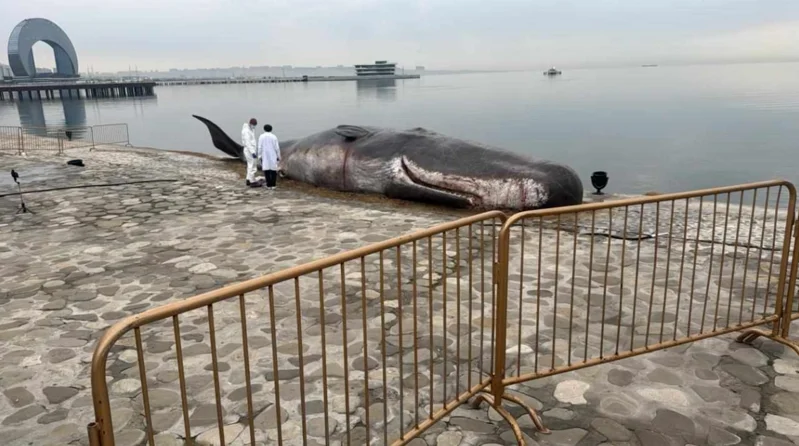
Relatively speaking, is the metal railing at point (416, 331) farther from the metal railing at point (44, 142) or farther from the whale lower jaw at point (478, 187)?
the metal railing at point (44, 142)

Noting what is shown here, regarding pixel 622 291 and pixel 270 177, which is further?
pixel 270 177

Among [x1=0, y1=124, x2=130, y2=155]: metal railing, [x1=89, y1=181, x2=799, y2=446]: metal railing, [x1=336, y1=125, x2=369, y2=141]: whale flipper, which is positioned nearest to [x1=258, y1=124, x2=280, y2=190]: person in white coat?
[x1=336, y1=125, x2=369, y2=141]: whale flipper

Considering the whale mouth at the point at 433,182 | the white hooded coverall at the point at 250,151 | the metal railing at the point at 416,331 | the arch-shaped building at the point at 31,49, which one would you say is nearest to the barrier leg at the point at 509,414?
the metal railing at the point at 416,331

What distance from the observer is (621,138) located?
34844 mm

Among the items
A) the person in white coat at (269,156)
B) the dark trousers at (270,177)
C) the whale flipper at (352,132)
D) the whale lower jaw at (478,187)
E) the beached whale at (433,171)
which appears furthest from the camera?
the dark trousers at (270,177)

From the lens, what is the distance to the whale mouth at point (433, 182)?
11469mm

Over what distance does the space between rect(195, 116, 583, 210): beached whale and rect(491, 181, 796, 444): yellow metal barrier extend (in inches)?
47.0

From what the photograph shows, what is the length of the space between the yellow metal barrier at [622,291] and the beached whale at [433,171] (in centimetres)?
119

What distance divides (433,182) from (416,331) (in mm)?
7789

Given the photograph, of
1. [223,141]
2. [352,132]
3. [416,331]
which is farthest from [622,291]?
[223,141]

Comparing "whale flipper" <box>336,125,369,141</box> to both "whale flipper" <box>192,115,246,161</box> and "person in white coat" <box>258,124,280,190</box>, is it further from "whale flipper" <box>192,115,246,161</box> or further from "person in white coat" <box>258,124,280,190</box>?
"whale flipper" <box>192,115,246,161</box>

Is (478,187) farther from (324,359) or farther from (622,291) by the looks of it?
(324,359)

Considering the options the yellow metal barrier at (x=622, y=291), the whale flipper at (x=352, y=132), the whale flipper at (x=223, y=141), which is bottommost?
the yellow metal barrier at (x=622, y=291)

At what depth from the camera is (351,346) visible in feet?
17.3
